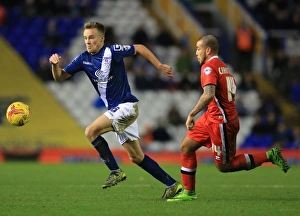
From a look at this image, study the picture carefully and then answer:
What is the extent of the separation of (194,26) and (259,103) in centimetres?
390

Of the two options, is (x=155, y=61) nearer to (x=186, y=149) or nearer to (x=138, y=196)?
(x=186, y=149)

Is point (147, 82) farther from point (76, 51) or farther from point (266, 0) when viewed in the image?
point (266, 0)

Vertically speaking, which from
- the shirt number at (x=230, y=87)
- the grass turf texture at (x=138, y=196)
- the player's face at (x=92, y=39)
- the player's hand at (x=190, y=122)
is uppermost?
the player's face at (x=92, y=39)

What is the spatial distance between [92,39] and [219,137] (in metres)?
2.09

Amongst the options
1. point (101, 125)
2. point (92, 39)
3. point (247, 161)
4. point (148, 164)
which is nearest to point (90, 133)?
point (101, 125)

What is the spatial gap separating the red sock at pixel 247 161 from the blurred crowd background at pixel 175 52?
12.1 m

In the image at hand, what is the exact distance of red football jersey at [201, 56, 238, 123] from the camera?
920cm

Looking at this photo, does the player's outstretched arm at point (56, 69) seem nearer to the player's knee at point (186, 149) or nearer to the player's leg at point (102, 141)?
the player's leg at point (102, 141)

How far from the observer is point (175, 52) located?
25062mm

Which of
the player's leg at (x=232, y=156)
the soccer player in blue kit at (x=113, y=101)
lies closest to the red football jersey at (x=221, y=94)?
the player's leg at (x=232, y=156)

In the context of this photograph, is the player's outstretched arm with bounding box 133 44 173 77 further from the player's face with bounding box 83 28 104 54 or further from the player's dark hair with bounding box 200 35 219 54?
the player's dark hair with bounding box 200 35 219 54

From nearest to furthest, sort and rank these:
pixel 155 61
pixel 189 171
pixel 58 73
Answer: pixel 155 61, pixel 189 171, pixel 58 73

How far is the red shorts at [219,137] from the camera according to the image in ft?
30.5

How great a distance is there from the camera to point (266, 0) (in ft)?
88.8
